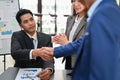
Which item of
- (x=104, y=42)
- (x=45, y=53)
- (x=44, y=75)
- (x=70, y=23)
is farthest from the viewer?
(x=70, y=23)

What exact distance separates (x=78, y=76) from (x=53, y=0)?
702 centimetres

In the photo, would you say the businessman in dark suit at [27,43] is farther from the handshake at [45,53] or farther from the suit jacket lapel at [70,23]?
the suit jacket lapel at [70,23]

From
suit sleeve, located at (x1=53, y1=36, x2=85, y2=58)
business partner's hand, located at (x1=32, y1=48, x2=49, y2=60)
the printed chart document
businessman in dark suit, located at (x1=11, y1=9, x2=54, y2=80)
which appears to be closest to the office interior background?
businessman in dark suit, located at (x1=11, y1=9, x2=54, y2=80)

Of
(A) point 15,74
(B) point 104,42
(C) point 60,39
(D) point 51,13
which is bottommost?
(A) point 15,74

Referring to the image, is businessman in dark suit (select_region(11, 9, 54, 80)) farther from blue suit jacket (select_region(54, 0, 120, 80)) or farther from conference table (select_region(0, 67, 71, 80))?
blue suit jacket (select_region(54, 0, 120, 80))

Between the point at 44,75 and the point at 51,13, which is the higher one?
the point at 51,13

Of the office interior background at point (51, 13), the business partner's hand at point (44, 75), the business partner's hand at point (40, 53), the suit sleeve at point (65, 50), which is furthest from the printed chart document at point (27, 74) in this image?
the office interior background at point (51, 13)

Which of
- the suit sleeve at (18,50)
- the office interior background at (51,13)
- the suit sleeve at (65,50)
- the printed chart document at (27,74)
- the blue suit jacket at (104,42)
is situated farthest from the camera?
the office interior background at (51,13)

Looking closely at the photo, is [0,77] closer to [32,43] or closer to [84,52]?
[32,43]

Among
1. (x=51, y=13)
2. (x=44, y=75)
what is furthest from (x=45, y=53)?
(x=51, y=13)

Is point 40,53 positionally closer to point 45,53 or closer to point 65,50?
point 45,53

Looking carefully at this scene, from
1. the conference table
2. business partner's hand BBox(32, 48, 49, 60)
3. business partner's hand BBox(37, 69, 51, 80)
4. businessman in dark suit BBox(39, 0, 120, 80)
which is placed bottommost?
the conference table

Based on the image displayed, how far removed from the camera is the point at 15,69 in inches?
91.2

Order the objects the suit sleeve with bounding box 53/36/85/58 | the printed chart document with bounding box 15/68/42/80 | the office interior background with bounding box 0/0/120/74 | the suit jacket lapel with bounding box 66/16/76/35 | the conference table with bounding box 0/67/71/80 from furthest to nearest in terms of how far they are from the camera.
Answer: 1. the office interior background with bounding box 0/0/120/74
2. the suit jacket lapel with bounding box 66/16/76/35
3. the conference table with bounding box 0/67/71/80
4. the printed chart document with bounding box 15/68/42/80
5. the suit sleeve with bounding box 53/36/85/58
